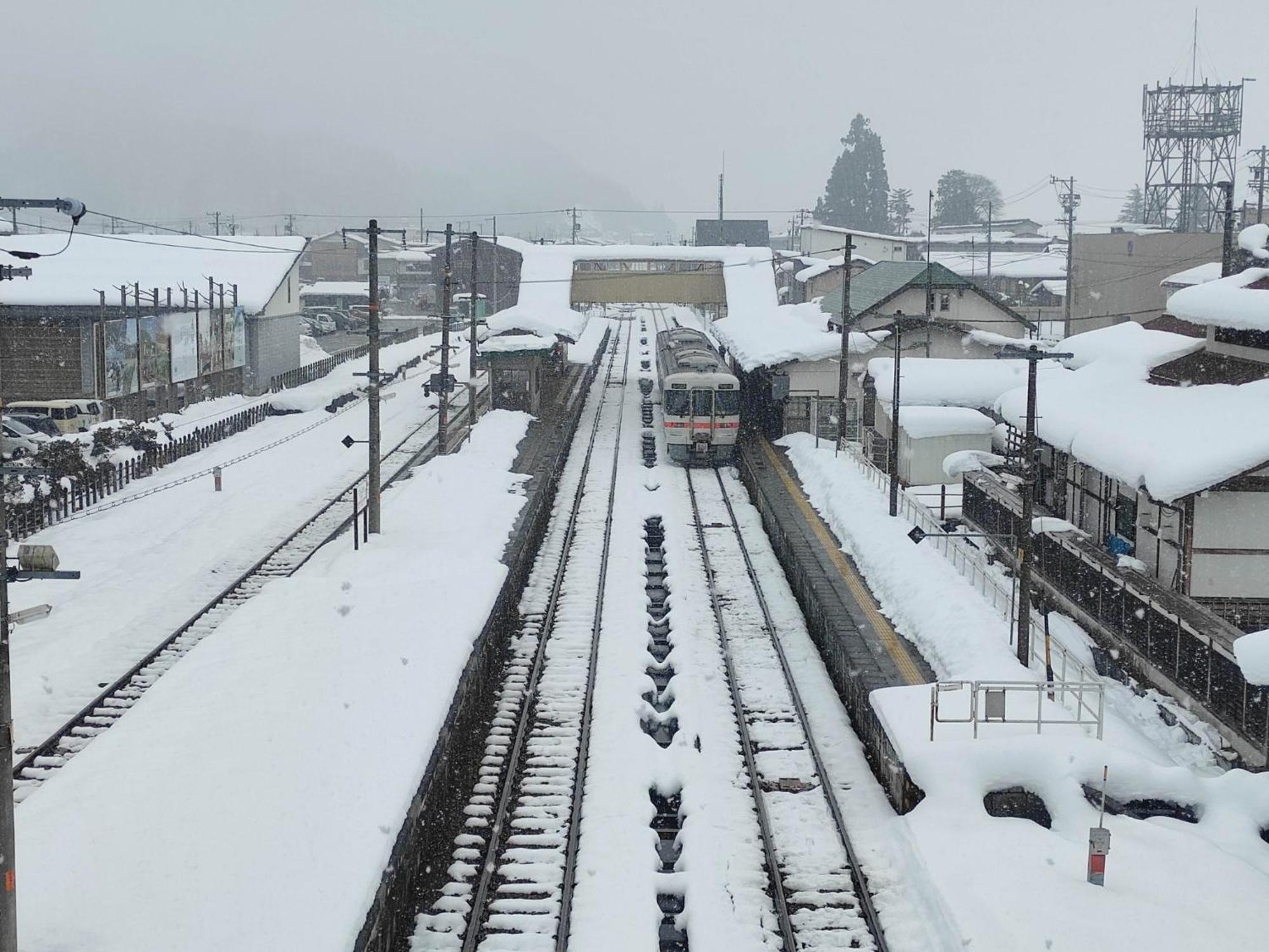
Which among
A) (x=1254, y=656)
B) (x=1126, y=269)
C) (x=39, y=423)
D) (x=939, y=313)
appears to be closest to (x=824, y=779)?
(x=1254, y=656)

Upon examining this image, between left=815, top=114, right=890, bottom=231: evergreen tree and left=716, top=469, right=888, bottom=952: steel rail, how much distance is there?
93117 millimetres

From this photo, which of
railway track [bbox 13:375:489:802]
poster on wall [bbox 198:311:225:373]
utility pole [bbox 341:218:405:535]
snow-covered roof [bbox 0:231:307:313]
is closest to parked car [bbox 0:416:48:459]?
snow-covered roof [bbox 0:231:307:313]

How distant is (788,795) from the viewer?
1310 cm

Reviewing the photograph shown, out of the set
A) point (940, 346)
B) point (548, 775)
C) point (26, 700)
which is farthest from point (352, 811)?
point (940, 346)

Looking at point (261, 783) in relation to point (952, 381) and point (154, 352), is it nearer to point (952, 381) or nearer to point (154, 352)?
point (952, 381)

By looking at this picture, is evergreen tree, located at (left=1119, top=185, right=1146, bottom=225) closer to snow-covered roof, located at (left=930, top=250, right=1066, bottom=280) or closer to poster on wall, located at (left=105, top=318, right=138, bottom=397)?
snow-covered roof, located at (left=930, top=250, right=1066, bottom=280)

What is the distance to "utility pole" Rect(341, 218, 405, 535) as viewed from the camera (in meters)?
20.0

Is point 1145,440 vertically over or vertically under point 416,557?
over

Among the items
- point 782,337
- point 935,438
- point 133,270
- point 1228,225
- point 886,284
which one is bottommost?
point 935,438

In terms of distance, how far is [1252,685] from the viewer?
471 inches

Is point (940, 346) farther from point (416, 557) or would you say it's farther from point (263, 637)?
point (263, 637)

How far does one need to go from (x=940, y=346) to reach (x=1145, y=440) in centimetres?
1828

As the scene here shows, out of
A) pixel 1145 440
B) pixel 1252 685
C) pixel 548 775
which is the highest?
pixel 1145 440

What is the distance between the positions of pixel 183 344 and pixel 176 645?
2336cm
